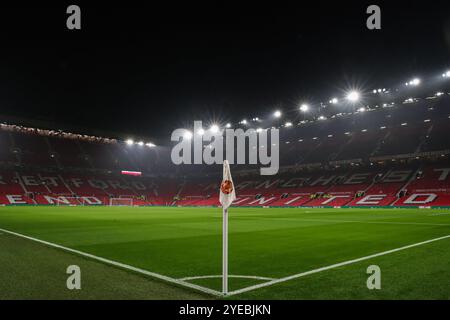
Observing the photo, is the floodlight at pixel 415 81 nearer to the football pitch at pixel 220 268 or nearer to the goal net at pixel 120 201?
the football pitch at pixel 220 268

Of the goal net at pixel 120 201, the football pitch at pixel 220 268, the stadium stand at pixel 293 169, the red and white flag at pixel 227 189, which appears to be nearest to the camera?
the red and white flag at pixel 227 189

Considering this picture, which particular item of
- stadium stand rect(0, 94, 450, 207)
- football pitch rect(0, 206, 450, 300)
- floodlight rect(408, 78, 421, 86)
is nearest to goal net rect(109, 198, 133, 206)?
stadium stand rect(0, 94, 450, 207)

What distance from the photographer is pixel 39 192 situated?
6325 cm

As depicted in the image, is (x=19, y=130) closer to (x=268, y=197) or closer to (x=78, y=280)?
(x=268, y=197)

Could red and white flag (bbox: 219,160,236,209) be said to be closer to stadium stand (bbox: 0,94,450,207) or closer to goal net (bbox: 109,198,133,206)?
stadium stand (bbox: 0,94,450,207)

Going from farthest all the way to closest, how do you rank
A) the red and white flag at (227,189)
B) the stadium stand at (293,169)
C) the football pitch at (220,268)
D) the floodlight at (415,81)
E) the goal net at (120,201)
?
the goal net at (120,201), the stadium stand at (293,169), the floodlight at (415,81), the football pitch at (220,268), the red and white flag at (227,189)

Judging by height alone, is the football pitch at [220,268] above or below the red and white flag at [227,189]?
below

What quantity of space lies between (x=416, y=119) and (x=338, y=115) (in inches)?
543

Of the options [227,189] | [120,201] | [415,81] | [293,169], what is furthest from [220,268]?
[120,201]

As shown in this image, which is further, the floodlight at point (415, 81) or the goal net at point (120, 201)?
the goal net at point (120, 201)

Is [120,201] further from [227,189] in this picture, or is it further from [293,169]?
[227,189]

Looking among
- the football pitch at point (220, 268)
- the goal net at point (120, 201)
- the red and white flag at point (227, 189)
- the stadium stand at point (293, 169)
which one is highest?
the stadium stand at point (293, 169)

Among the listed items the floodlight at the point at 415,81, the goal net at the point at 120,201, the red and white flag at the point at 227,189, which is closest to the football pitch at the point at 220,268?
the red and white flag at the point at 227,189
